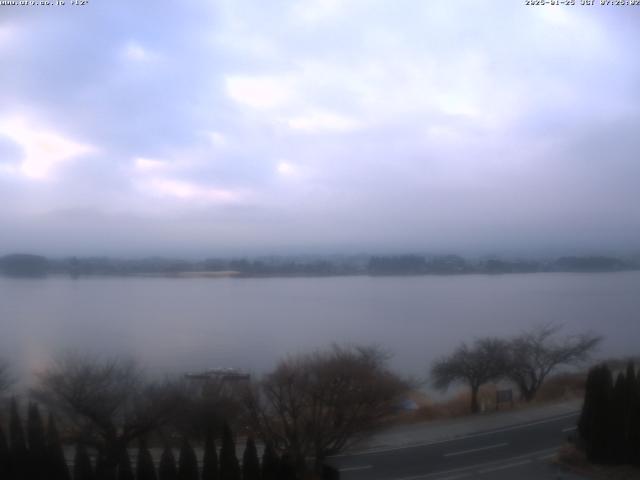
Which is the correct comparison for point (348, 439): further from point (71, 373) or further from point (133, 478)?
point (71, 373)

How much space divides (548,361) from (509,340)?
0.95 metres

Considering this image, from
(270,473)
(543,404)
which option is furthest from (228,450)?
(543,404)

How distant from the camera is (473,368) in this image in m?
10.6

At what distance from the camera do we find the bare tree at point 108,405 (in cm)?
565

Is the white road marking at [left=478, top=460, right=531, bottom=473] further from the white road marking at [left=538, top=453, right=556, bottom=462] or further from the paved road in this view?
the white road marking at [left=538, top=453, right=556, bottom=462]

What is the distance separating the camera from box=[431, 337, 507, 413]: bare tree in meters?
10.5

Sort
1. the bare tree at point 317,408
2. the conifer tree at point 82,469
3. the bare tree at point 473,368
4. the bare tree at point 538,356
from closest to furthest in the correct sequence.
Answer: the conifer tree at point 82,469
the bare tree at point 317,408
the bare tree at point 473,368
the bare tree at point 538,356

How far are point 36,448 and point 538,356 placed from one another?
1043 centimetres

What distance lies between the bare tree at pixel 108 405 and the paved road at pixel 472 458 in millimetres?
2134

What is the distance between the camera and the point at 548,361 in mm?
12461

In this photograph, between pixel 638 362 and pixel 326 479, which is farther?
pixel 638 362

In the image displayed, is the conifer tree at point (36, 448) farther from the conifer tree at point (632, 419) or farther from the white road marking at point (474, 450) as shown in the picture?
the conifer tree at point (632, 419)

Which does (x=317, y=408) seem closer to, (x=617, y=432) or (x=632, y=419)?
(x=617, y=432)

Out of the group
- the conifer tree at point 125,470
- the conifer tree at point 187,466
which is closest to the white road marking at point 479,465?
the conifer tree at point 187,466
